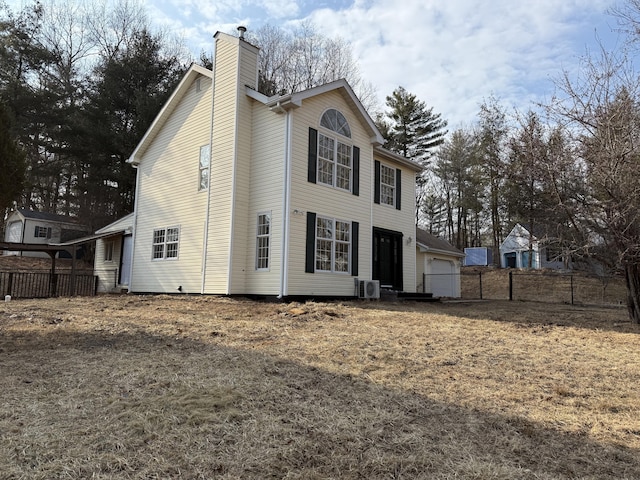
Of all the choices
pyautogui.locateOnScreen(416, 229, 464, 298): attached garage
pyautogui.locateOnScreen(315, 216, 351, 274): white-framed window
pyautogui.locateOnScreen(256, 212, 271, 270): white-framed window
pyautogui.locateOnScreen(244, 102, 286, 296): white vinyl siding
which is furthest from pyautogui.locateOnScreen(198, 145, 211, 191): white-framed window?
pyautogui.locateOnScreen(416, 229, 464, 298): attached garage

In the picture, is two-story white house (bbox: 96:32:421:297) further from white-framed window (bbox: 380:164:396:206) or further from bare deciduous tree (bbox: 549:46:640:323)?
bare deciduous tree (bbox: 549:46:640:323)

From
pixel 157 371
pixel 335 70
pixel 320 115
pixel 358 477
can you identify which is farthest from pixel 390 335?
pixel 335 70

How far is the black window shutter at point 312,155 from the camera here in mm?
12133

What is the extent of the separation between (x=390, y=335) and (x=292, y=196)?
5.55m

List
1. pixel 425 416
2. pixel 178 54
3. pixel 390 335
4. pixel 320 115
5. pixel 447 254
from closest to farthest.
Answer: pixel 425 416 < pixel 390 335 < pixel 320 115 < pixel 447 254 < pixel 178 54

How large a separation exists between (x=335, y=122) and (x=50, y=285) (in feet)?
36.9

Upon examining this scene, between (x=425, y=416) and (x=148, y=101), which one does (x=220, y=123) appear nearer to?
(x=425, y=416)

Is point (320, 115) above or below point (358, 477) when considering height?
above

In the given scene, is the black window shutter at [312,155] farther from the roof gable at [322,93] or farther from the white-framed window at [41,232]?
the white-framed window at [41,232]

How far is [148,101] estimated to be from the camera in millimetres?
24094

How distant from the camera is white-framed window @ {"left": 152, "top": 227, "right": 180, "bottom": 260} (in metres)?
14.1

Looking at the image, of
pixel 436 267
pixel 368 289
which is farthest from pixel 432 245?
pixel 368 289

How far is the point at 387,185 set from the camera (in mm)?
15633

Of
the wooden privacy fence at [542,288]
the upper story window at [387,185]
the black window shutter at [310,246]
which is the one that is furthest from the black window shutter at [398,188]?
the wooden privacy fence at [542,288]
